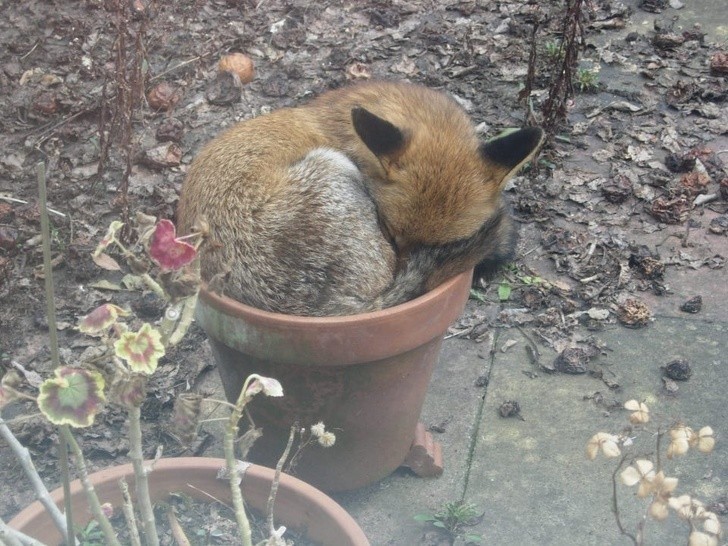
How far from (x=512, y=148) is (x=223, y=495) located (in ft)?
5.95

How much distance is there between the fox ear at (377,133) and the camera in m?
3.66

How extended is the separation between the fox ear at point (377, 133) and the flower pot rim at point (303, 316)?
71 centimetres

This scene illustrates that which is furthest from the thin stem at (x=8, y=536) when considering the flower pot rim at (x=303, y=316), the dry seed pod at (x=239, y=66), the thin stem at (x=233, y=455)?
the dry seed pod at (x=239, y=66)

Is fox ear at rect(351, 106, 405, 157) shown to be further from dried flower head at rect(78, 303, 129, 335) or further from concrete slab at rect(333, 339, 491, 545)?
dried flower head at rect(78, 303, 129, 335)

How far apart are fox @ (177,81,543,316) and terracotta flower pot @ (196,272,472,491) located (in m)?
0.15

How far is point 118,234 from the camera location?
5.21 m

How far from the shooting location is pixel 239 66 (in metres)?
6.65

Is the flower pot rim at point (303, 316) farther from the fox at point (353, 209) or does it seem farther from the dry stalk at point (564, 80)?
the dry stalk at point (564, 80)

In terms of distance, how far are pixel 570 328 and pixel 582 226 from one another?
3.31 feet

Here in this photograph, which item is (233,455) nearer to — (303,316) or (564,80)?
(303,316)

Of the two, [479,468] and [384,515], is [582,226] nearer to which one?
[479,468]

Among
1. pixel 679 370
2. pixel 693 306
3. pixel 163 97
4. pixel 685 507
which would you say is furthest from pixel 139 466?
pixel 163 97

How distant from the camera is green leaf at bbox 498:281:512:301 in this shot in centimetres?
517

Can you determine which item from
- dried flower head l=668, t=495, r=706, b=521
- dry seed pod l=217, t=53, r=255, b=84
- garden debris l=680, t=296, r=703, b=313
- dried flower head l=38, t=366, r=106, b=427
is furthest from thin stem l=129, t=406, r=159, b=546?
dry seed pod l=217, t=53, r=255, b=84
